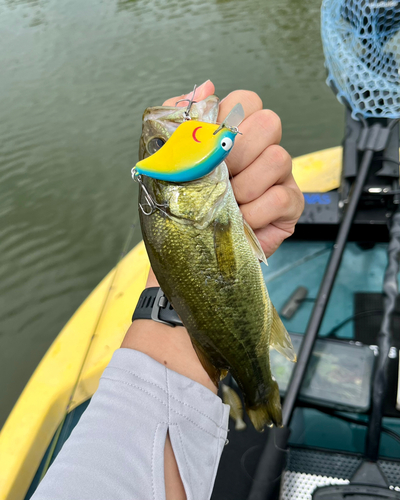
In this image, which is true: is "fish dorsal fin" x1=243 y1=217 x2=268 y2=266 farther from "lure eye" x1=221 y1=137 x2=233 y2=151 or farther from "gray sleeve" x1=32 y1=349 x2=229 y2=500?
"gray sleeve" x1=32 y1=349 x2=229 y2=500

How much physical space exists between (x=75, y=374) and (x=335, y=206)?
2.27 metres

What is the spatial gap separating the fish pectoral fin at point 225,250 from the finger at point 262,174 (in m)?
0.19

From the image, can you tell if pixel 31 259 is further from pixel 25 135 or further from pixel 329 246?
pixel 329 246

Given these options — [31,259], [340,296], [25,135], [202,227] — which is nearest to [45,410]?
[202,227]

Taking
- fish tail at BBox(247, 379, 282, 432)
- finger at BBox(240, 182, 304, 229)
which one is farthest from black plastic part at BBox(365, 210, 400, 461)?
finger at BBox(240, 182, 304, 229)

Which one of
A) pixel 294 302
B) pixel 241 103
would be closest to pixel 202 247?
pixel 241 103

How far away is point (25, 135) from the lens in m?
7.27

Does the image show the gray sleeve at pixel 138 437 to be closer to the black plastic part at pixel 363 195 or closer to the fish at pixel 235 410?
the fish at pixel 235 410

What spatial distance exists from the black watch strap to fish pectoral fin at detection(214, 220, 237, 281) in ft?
1.23

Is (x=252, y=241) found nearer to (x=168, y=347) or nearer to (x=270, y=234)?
(x=270, y=234)

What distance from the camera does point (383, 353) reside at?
69.0 inches

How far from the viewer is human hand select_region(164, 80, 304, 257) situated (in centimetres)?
130

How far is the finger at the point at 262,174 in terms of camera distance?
A: 1312 millimetres

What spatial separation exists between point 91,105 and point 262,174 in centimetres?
739
